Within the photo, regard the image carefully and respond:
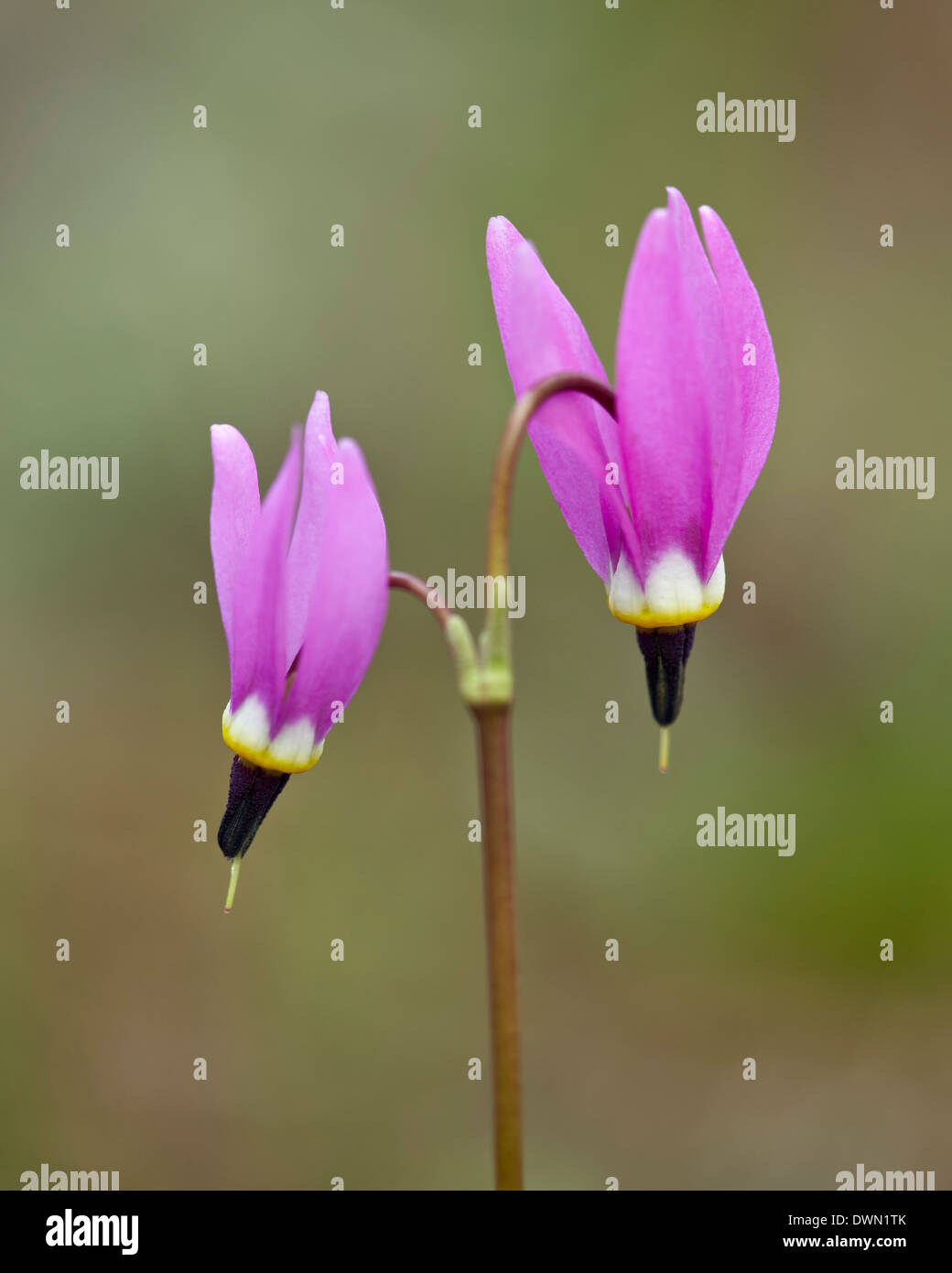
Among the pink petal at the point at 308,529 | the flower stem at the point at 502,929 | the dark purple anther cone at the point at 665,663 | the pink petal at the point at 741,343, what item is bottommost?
the flower stem at the point at 502,929

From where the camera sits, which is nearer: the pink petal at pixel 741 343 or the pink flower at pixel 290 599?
the pink flower at pixel 290 599

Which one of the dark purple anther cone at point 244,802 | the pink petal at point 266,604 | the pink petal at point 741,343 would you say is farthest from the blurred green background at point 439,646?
the pink petal at point 741,343

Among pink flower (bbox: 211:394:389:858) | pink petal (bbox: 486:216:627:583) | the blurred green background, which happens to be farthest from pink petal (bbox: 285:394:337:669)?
the blurred green background

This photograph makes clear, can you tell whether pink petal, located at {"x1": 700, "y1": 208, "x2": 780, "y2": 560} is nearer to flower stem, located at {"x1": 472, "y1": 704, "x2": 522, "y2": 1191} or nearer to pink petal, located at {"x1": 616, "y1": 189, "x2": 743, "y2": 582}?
pink petal, located at {"x1": 616, "y1": 189, "x2": 743, "y2": 582}

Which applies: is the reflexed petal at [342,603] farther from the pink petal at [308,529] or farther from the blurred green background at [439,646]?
the blurred green background at [439,646]

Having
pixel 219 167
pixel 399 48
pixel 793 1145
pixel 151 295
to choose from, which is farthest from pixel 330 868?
pixel 399 48

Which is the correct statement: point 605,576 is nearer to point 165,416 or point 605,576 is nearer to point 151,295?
point 165,416
